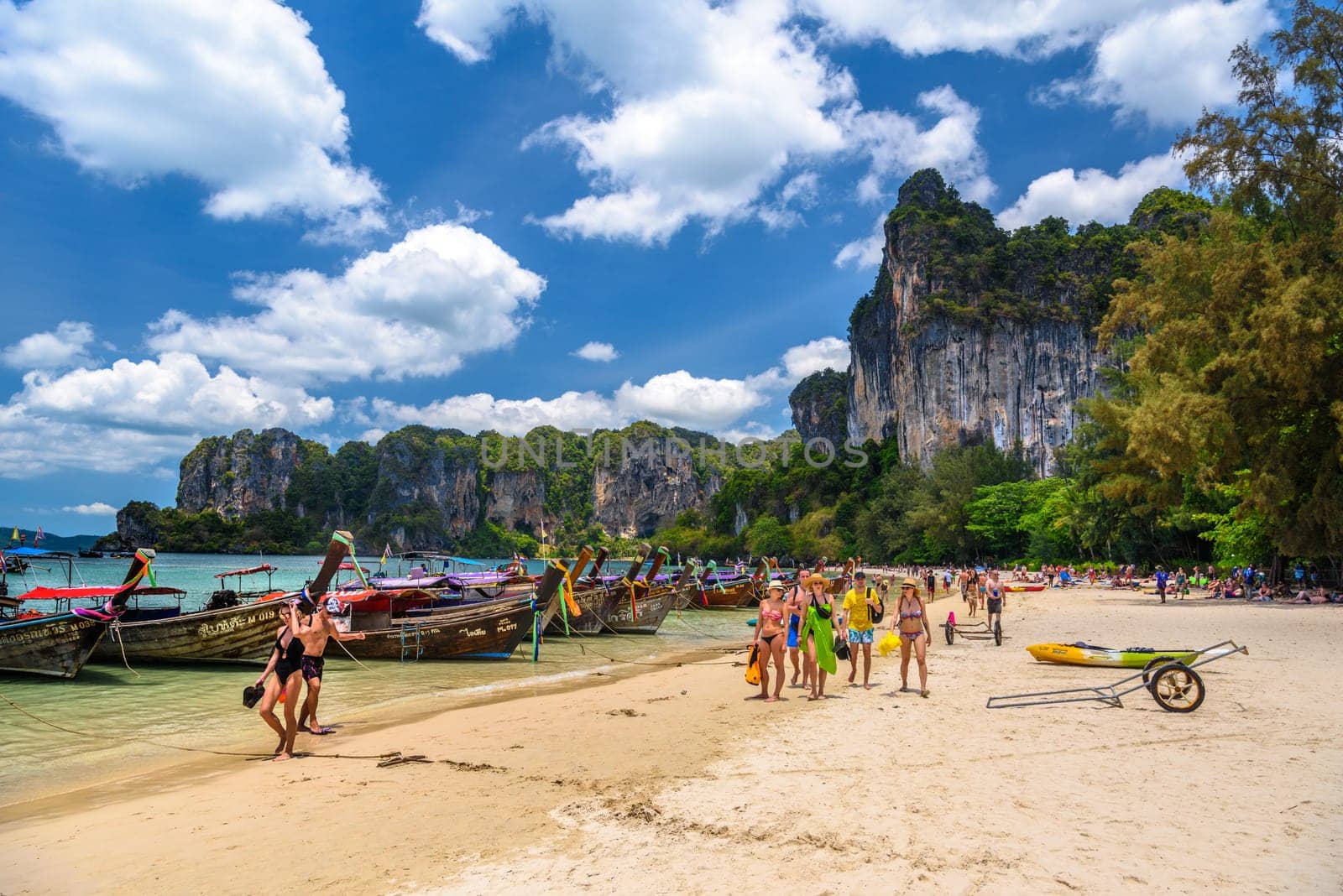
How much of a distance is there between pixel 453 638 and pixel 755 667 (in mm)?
9173

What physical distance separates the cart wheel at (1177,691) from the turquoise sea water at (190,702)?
28.9ft

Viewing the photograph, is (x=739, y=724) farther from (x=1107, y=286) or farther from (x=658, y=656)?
(x=1107, y=286)

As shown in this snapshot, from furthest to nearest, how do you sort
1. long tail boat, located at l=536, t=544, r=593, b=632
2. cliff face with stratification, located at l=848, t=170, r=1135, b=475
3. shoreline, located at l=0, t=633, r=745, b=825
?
cliff face with stratification, located at l=848, t=170, r=1135, b=475
long tail boat, located at l=536, t=544, r=593, b=632
shoreline, located at l=0, t=633, r=745, b=825

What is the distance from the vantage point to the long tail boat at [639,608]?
2419cm

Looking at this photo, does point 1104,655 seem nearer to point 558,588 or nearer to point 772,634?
point 772,634

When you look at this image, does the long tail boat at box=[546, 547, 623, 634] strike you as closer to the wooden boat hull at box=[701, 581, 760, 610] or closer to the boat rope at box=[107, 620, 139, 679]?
the boat rope at box=[107, 620, 139, 679]

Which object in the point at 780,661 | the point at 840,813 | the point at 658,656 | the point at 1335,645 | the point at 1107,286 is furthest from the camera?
the point at 1107,286

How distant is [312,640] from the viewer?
8234 mm

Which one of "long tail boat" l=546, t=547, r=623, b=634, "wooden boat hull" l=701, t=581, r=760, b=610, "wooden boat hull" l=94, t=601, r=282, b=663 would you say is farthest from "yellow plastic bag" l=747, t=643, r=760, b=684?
"wooden boat hull" l=701, t=581, r=760, b=610

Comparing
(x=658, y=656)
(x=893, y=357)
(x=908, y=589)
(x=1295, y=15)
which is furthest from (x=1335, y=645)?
(x=893, y=357)

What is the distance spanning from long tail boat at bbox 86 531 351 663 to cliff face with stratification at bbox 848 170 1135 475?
76.6m

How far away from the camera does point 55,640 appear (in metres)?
13.6

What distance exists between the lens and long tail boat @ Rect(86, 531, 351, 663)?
15039mm

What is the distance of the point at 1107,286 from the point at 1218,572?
54.4 meters
